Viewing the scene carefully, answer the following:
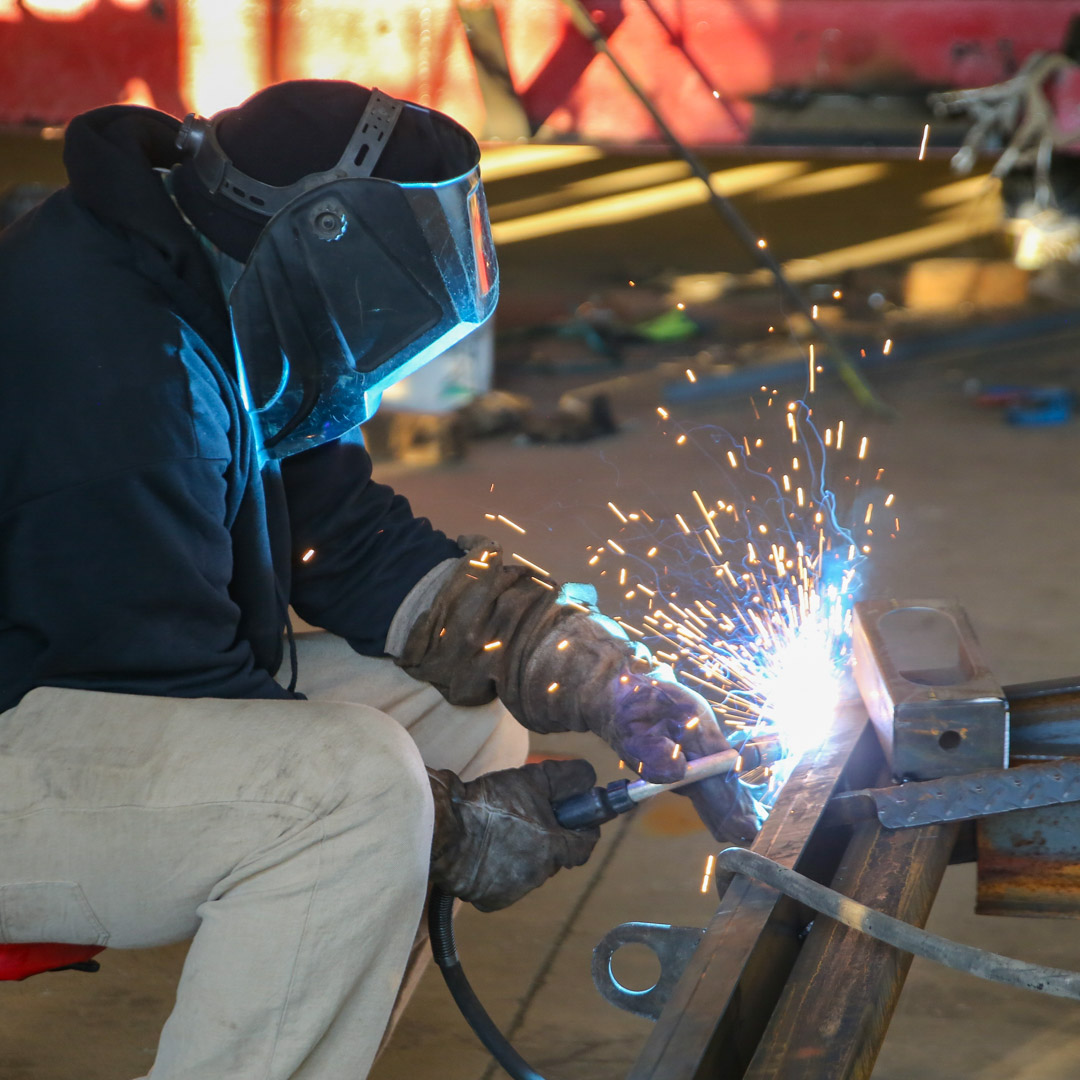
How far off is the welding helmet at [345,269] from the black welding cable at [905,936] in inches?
30.5

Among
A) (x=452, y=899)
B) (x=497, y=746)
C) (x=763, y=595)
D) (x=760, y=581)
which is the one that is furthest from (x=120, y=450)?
(x=760, y=581)

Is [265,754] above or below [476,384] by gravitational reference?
above

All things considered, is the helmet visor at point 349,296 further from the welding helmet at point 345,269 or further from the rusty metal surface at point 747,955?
the rusty metal surface at point 747,955

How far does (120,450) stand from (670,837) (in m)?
1.45

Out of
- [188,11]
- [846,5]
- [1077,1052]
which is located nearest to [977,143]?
[846,5]

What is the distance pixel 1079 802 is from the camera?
137cm

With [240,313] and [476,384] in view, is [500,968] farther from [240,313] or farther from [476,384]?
[476,384]

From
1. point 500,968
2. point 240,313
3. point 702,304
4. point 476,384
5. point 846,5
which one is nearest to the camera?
point 240,313

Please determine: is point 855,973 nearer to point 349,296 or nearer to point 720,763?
point 720,763

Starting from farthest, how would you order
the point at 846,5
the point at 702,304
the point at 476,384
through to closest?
the point at 702,304 → the point at 846,5 → the point at 476,384

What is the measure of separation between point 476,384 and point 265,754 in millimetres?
4070

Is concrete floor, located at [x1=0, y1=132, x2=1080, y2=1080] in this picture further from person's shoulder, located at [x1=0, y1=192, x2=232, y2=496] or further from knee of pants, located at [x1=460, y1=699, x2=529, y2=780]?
person's shoulder, located at [x1=0, y1=192, x2=232, y2=496]

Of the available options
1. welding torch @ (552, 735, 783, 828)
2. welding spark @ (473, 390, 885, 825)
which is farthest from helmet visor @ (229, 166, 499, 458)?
welding torch @ (552, 735, 783, 828)

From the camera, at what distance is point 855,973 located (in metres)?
1.18
